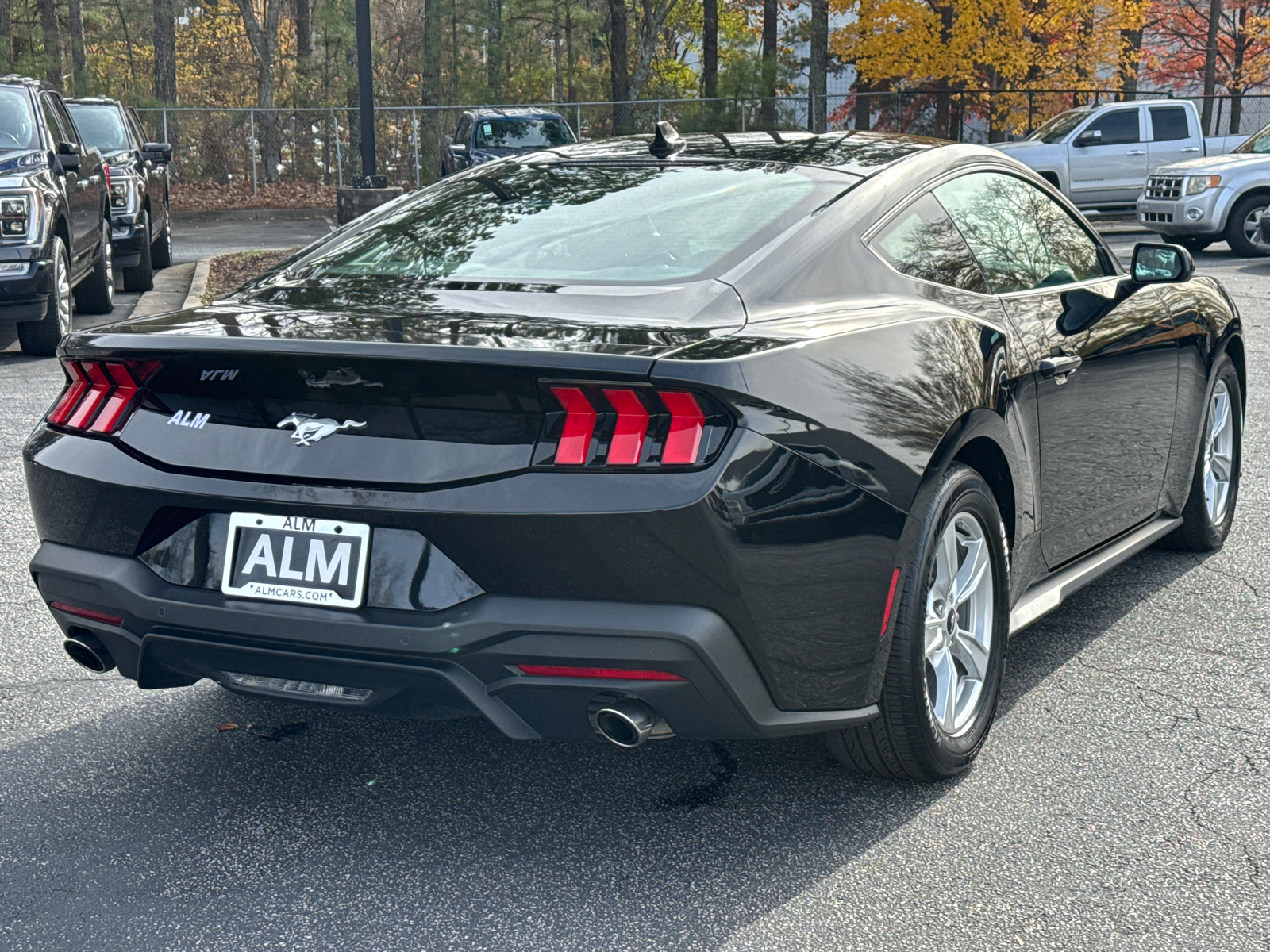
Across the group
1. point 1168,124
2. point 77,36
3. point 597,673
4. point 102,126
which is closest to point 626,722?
point 597,673

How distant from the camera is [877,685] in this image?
3086 millimetres

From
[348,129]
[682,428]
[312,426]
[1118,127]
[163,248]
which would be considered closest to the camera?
[682,428]

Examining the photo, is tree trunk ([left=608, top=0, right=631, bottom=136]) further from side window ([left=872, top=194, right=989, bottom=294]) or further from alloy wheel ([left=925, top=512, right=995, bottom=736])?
alloy wheel ([left=925, top=512, right=995, bottom=736])

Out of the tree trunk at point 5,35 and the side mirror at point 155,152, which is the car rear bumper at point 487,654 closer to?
the side mirror at point 155,152

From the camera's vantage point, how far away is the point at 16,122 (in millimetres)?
10836

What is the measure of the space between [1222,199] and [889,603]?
17.3m

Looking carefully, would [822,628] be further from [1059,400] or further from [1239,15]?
[1239,15]

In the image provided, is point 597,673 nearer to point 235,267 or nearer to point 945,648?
point 945,648

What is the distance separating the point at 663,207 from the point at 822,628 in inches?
51.6

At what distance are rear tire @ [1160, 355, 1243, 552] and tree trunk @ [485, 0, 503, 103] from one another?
31.6 m

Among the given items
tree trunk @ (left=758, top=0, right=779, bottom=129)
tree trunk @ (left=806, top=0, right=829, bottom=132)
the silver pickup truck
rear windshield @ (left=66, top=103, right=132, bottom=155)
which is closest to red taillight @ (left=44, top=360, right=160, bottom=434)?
rear windshield @ (left=66, top=103, right=132, bottom=155)

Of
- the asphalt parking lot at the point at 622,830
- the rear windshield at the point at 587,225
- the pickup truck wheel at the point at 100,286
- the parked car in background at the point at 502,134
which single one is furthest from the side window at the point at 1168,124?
the rear windshield at the point at 587,225

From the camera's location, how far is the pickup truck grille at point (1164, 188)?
18.7 meters

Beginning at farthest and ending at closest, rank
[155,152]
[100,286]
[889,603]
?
[155,152] < [100,286] < [889,603]
